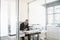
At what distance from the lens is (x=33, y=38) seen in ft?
12.4

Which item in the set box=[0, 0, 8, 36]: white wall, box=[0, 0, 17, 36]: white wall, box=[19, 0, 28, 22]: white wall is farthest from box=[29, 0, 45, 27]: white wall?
box=[0, 0, 8, 36]: white wall

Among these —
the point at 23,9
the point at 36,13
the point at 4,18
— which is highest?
the point at 23,9

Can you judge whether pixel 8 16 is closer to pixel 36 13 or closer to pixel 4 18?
pixel 4 18

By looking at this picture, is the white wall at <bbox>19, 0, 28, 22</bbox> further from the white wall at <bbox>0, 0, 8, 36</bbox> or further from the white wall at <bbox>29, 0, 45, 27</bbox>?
the white wall at <bbox>0, 0, 8, 36</bbox>

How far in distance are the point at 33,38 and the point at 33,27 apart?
0.40 metres

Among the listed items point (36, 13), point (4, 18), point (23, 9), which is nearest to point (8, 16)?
point (4, 18)

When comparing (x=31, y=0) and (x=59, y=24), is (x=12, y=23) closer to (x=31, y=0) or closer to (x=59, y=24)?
(x=31, y=0)

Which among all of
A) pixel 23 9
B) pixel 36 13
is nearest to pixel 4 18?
pixel 23 9

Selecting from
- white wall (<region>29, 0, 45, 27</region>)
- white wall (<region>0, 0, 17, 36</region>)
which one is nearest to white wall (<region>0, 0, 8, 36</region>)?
white wall (<region>0, 0, 17, 36</region>)

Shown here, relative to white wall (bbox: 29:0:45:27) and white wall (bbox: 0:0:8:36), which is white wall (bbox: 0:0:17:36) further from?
white wall (bbox: 29:0:45:27)

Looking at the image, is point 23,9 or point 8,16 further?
point 8,16

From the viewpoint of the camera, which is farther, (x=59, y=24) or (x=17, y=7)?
(x=17, y=7)

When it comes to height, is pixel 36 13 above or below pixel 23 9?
below

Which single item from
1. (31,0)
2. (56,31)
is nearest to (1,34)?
(31,0)
